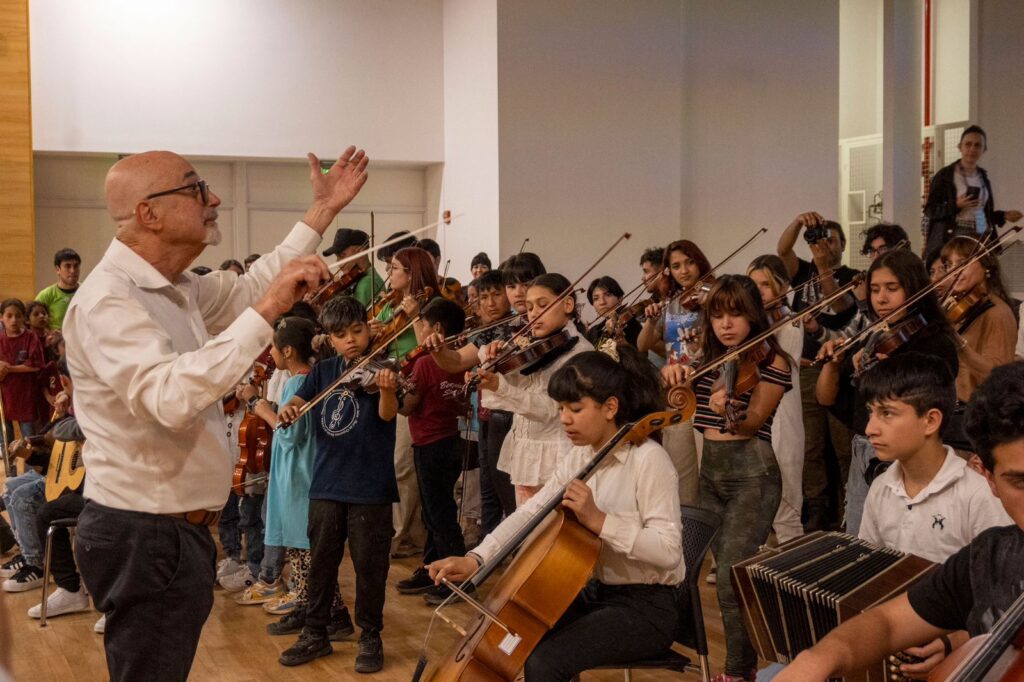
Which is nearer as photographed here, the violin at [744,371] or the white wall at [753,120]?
the violin at [744,371]

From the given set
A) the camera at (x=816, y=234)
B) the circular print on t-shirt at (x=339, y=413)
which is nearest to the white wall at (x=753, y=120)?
the camera at (x=816, y=234)

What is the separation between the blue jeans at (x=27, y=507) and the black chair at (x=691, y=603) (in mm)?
3149

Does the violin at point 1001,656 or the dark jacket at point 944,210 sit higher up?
the dark jacket at point 944,210

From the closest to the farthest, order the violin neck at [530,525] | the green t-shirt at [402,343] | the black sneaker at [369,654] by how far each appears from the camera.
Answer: the violin neck at [530,525]
the black sneaker at [369,654]
the green t-shirt at [402,343]

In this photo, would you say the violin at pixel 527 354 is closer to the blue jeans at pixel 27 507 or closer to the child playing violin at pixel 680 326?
the child playing violin at pixel 680 326

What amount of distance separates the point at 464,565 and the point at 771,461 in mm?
1303

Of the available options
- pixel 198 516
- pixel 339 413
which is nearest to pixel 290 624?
pixel 339 413

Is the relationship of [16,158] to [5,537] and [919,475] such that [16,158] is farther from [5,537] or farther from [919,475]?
[919,475]

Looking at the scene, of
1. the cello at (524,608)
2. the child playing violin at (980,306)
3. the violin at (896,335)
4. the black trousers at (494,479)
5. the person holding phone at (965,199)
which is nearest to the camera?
the cello at (524,608)

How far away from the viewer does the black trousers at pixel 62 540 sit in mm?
4812

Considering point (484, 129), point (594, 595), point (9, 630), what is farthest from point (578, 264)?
point (9, 630)

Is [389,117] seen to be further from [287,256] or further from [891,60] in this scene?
[287,256]

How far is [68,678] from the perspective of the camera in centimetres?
405

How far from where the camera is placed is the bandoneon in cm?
205
